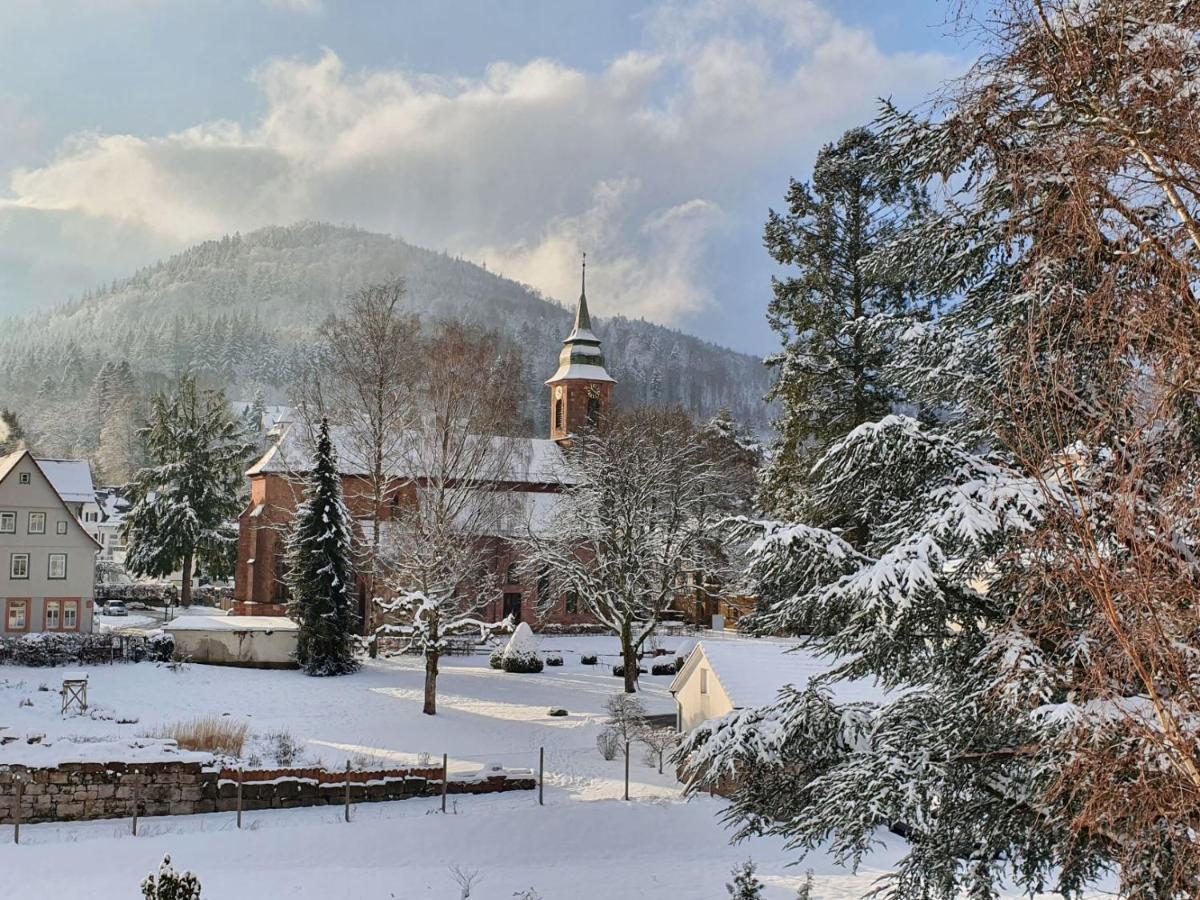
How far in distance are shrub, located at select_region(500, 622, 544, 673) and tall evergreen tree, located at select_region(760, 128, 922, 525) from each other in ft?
53.5

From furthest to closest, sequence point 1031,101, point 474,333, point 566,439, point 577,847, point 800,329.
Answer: point 566,439 → point 474,333 → point 800,329 → point 577,847 → point 1031,101

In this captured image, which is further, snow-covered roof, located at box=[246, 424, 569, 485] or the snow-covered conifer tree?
snow-covered roof, located at box=[246, 424, 569, 485]

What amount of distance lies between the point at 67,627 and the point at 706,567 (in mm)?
26330

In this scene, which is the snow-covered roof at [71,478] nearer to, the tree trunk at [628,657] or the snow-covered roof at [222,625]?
the snow-covered roof at [222,625]

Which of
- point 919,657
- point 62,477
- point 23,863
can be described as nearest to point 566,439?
point 62,477

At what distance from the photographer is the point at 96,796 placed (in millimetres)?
17406

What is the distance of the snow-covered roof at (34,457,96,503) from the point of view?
1777 inches

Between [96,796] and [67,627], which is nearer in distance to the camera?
[96,796]

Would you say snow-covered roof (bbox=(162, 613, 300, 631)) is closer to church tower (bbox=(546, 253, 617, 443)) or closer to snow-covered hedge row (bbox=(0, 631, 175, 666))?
snow-covered hedge row (bbox=(0, 631, 175, 666))

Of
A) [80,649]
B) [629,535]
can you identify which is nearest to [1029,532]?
[629,535]

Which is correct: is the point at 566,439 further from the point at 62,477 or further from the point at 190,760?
the point at 190,760

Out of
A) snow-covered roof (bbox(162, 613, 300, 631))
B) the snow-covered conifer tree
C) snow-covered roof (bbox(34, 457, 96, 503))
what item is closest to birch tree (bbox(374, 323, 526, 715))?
snow-covered roof (bbox(162, 613, 300, 631))

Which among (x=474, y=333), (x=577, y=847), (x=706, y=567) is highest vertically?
(x=474, y=333)

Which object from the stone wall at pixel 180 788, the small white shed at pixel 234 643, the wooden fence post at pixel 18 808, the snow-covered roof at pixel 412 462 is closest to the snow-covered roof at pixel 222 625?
the small white shed at pixel 234 643
